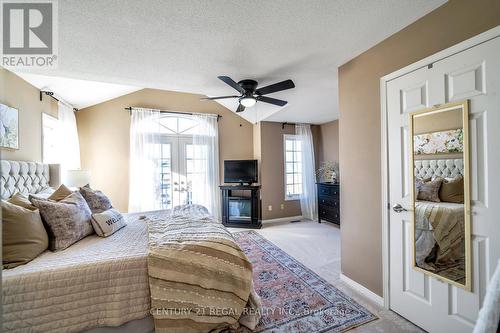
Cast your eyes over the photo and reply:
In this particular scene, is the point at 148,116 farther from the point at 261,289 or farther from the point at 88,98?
the point at 261,289

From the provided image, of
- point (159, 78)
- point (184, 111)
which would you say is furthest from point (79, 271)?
point (184, 111)

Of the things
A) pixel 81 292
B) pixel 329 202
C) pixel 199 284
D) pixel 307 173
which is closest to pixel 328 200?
pixel 329 202

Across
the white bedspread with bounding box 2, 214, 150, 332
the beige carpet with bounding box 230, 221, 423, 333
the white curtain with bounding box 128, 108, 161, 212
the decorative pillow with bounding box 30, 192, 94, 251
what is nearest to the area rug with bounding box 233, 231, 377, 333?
the beige carpet with bounding box 230, 221, 423, 333

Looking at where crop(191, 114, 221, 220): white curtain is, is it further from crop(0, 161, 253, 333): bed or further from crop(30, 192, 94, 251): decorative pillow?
crop(0, 161, 253, 333): bed

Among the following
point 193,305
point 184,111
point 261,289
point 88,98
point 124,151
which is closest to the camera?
point 193,305

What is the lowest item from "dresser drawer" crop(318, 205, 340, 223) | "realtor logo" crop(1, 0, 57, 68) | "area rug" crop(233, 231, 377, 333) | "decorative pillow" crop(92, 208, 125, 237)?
"area rug" crop(233, 231, 377, 333)

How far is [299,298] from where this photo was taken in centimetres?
223

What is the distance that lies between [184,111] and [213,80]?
6.99 ft

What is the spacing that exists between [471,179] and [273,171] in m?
3.86

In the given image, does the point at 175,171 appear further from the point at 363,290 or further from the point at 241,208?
the point at 363,290

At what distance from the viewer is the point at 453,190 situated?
5.47ft

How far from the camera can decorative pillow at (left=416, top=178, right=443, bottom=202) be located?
1776 mm

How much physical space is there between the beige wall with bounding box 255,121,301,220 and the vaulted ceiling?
7.52ft

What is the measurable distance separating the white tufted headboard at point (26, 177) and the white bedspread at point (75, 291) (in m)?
1.22
